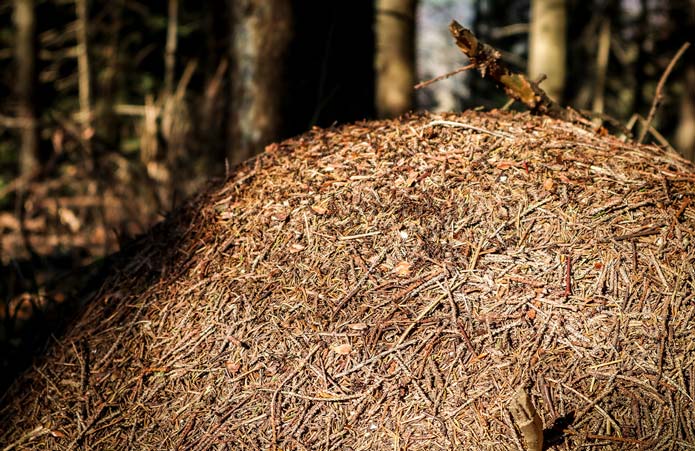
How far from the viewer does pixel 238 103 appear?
423cm

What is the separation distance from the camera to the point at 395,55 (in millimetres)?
6387

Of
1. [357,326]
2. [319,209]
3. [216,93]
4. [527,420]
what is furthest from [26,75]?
[527,420]

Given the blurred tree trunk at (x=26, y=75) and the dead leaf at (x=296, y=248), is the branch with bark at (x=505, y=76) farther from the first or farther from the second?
the blurred tree trunk at (x=26, y=75)

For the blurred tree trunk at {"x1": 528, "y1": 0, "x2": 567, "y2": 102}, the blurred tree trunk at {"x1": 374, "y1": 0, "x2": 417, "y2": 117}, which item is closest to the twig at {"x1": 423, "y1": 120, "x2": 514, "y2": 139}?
the blurred tree trunk at {"x1": 374, "y1": 0, "x2": 417, "y2": 117}

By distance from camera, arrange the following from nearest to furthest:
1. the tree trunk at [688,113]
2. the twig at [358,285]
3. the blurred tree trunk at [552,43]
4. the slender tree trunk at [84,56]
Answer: the twig at [358,285], the blurred tree trunk at [552,43], the tree trunk at [688,113], the slender tree trunk at [84,56]

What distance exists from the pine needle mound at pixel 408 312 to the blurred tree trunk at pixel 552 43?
504 centimetres

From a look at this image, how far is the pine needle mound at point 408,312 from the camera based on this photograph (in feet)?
6.25

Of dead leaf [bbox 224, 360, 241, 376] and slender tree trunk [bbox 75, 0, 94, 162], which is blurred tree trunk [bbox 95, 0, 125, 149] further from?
dead leaf [bbox 224, 360, 241, 376]

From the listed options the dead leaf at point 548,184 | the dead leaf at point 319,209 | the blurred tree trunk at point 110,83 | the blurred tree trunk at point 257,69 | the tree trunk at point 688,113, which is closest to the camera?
the dead leaf at point 548,184

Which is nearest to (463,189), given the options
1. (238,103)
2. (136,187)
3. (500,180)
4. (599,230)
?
(500,180)

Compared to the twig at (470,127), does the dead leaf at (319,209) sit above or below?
below

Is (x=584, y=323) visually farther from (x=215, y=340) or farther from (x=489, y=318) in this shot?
(x=215, y=340)

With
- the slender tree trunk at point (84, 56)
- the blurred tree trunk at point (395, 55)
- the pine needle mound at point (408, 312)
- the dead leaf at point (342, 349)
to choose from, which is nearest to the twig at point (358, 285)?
the pine needle mound at point (408, 312)

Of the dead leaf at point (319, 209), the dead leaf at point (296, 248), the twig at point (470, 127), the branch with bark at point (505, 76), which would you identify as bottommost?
the dead leaf at point (296, 248)
